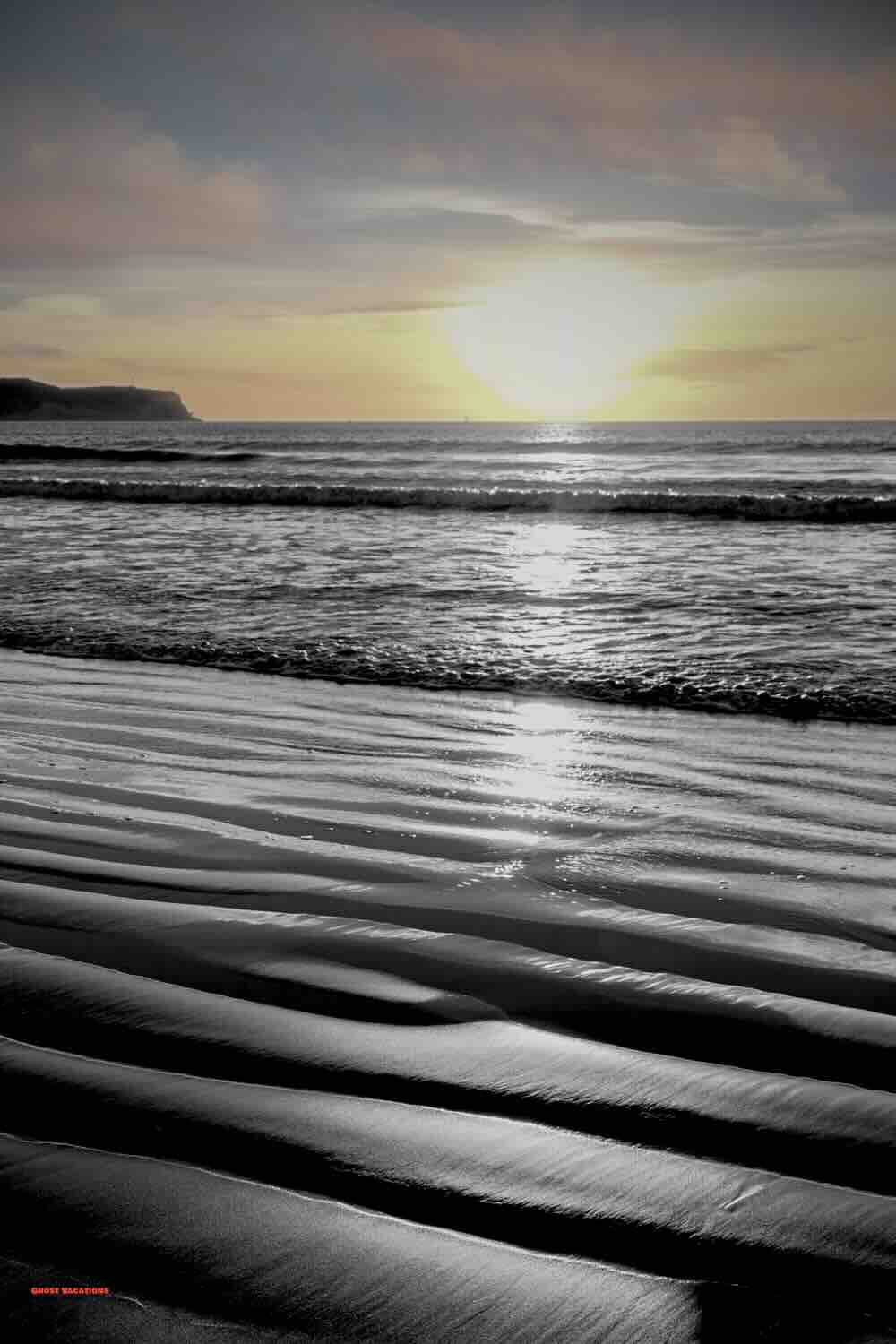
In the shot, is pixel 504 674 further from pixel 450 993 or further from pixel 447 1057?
pixel 447 1057

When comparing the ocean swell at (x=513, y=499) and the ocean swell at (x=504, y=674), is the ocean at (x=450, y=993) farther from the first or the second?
the ocean swell at (x=513, y=499)

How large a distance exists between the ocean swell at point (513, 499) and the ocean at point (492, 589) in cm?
8

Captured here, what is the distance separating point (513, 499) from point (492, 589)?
11908mm

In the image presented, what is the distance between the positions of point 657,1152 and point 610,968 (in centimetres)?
65

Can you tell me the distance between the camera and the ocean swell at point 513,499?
17.5 metres

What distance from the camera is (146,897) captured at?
268 centimetres

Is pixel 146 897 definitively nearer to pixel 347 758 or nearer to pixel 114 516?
pixel 347 758

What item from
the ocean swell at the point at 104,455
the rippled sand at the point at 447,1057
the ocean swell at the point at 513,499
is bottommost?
the rippled sand at the point at 447,1057

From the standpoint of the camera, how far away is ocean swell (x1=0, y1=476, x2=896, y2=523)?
57.5ft

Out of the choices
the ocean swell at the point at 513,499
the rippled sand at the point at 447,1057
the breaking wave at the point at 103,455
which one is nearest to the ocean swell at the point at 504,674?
the rippled sand at the point at 447,1057

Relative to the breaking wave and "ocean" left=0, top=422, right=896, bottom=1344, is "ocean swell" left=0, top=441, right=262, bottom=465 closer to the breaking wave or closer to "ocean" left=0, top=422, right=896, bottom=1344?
the breaking wave

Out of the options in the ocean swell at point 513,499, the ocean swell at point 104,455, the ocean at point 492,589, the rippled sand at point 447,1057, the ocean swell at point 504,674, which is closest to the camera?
the rippled sand at point 447,1057

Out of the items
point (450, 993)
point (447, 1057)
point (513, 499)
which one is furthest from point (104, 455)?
point (447, 1057)

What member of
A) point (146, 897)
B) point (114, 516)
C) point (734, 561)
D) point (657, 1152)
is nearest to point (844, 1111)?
point (657, 1152)
